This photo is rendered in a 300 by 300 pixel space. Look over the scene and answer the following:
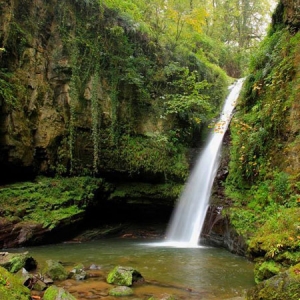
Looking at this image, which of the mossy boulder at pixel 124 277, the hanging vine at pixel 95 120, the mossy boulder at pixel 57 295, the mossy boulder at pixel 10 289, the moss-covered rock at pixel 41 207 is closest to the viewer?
the mossy boulder at pixel 10 289

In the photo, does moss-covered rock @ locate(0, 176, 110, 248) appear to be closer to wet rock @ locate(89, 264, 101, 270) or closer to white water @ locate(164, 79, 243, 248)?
white water @ locate(164, 79, 243, 248)

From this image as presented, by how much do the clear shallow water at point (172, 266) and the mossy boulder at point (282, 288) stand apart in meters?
1.13

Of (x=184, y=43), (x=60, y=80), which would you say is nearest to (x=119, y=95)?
(x=60, y=80)

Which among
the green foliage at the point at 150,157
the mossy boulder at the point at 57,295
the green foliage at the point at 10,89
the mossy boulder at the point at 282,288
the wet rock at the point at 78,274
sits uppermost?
the green foliage at the point at 10,89

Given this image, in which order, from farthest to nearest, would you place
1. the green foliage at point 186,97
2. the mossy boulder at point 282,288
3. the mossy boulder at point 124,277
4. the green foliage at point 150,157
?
1. the green foliage at point 186,97
2. the green foliage at point 150,157
3. the mossy boulder at point 124,277
4. the mossy boulder at point 282,288

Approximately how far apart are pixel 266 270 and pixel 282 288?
5.40 ft

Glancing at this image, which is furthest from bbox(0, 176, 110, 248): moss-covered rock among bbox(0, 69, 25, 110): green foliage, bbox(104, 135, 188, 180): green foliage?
Result: bbox(0, 69, 25, 110): green foliage

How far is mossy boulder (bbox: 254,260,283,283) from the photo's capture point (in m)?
4.98

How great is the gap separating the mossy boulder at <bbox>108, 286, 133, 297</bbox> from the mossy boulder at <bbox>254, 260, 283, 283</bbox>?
2171 mm

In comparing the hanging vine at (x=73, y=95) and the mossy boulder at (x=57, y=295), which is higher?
the hanging vine at (x=73, y=95)

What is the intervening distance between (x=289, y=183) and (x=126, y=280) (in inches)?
177

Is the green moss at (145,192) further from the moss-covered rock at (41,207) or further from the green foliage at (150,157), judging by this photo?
the moss-covered rock at (41,207)

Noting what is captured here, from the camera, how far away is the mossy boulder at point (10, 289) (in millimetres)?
3734

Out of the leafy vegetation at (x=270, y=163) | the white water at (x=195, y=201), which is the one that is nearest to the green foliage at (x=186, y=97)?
the white water at (x=195, y=201)
